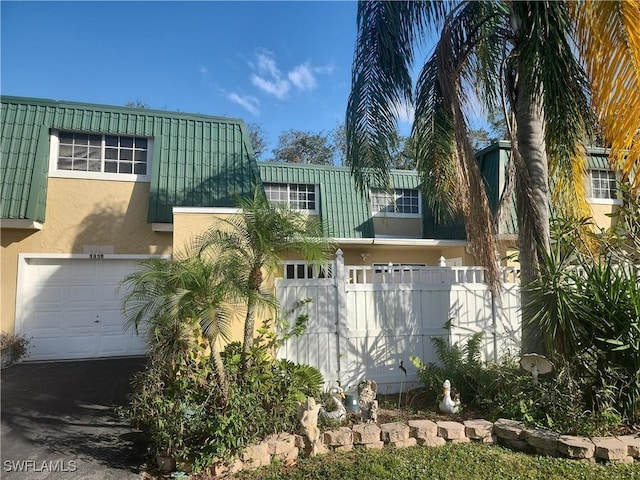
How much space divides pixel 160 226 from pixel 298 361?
488 cm

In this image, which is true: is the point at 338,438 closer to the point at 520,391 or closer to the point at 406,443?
the point at 406,443

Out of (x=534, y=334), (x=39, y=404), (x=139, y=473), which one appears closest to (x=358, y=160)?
(x=534, y=334)

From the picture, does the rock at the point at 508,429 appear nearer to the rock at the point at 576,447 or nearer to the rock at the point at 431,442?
the rock at the point at 576,447

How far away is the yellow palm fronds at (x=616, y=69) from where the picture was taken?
4.18 metres

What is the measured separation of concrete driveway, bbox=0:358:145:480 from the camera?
3957 millimetres

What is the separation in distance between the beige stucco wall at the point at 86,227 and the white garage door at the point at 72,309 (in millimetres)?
279

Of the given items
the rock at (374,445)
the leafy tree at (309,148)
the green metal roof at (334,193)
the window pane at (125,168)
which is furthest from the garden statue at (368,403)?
the leafy tree at (309,148)

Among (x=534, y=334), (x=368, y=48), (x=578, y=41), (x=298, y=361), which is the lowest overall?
(x=298, y=361)

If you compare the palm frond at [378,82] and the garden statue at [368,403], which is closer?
the garden statue at [368,403]

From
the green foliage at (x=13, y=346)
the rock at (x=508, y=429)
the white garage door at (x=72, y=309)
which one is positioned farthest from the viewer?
the white garage door at (x=72, y=309)

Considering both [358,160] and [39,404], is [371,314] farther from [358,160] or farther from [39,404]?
[39,404]

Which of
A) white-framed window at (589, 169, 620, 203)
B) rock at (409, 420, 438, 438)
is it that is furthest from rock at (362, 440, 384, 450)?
white-framed window at (589, 169, 620, 203)

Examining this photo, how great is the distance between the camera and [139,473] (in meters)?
3.92

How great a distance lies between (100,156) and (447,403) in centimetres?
900
